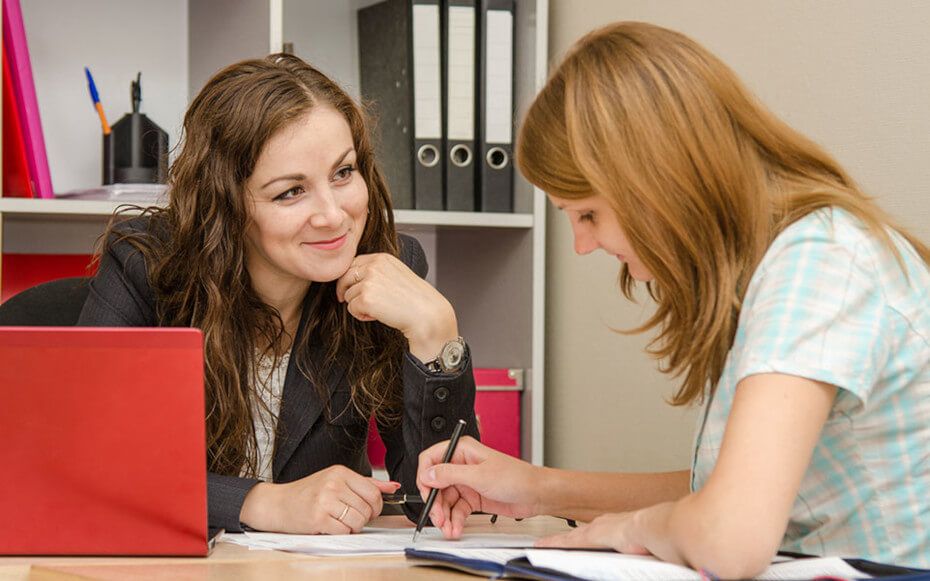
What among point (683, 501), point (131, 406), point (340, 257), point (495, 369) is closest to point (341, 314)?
point (340, 257)

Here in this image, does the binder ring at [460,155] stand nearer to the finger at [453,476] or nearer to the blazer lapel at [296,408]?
the blazer lapel at [296,408]

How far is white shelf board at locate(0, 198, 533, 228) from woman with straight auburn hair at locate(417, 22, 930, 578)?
86 cm

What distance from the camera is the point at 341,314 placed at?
1.49m

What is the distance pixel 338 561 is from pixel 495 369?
1149 mm

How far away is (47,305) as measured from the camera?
142 centimetres

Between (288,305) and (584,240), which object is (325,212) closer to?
(288,305)

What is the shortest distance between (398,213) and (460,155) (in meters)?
0.18

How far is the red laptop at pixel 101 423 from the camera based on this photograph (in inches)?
31.5

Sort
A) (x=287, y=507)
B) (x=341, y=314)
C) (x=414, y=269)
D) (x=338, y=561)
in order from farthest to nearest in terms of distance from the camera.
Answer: (x=414, y=269) < (x=341, y=314) < (x=287, y=507) < (x=338, y=561)

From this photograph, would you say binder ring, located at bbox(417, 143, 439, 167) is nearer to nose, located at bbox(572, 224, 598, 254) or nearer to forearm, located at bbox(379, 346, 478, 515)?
forearm, located at bbox(379, 346, 478, 515)

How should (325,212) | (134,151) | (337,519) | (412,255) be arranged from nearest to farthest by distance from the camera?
(337,519)
(325,212)
(412,255)
(134,151)

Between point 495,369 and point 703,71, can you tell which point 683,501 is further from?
point 495,369

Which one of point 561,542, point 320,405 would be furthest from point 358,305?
point 561,542

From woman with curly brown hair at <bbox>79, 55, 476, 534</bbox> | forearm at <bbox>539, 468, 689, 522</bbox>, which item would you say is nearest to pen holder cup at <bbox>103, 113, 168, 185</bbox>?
woman with curly brown hair at <bbox>79, 55, 476, 534</bbox>
